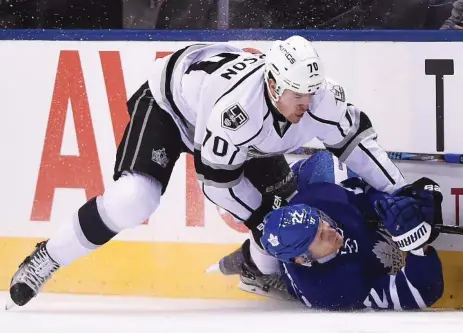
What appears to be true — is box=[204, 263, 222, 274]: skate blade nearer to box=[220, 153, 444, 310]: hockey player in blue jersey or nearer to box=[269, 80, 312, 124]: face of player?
box=[220, 153, 444, 310]: hockey player in blue jersey

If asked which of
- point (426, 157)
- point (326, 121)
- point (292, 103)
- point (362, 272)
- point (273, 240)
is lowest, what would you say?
point (362, 272)

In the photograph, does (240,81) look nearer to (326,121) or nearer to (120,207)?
(326,121)

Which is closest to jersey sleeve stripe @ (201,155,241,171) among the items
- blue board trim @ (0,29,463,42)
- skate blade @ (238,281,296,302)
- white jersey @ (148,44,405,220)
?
white jersey @ (148,44,405,220)

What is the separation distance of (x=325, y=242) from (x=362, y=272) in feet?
0.76

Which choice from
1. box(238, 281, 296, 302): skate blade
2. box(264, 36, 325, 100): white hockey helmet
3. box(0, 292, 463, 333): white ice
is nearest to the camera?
box(0, 292, 463, 333): white ice

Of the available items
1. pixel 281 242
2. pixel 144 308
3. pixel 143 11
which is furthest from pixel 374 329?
pixel 143 11

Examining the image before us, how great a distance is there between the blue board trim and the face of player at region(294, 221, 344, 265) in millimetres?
876

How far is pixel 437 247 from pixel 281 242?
2.67 ft

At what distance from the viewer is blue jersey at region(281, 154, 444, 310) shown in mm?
2684

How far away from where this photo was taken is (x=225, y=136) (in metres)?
2.49

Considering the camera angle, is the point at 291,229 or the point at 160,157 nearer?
the point at 291,229

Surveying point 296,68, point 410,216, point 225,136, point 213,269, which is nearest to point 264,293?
point 213,269

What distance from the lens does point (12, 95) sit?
3.47 metres

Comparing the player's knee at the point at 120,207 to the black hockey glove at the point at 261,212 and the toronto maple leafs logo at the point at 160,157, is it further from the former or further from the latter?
the black hockey glove at the point at 261,212
